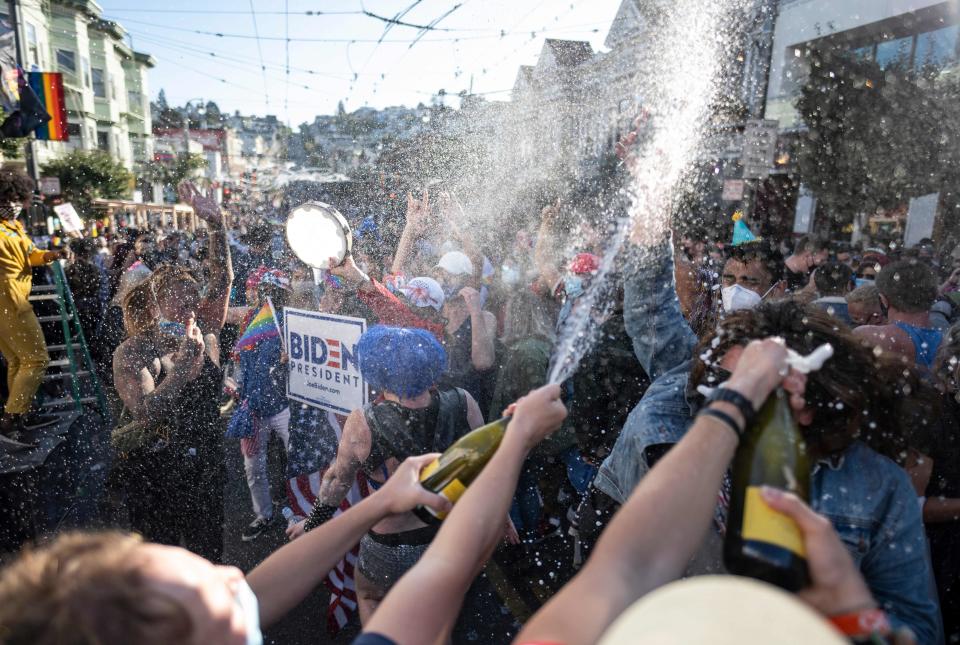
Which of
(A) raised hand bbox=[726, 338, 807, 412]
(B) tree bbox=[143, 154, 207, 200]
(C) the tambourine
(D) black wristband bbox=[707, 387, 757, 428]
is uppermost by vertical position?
(B) tree bbox=[143, 154, 207, 200]

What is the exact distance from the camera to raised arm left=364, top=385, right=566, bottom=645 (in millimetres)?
1029

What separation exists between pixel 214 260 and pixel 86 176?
28.4 metres

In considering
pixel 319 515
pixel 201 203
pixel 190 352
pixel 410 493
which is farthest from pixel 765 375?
pixel 201 203

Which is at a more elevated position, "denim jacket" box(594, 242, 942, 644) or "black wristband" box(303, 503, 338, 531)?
"denim jacket" box(594, 242, 942, 644)

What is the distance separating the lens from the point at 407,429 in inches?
88.2

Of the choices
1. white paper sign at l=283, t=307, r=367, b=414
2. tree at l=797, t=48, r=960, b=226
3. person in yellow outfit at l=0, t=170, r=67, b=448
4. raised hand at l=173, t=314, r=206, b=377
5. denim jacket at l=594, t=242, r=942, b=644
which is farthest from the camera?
tree at l=797, t=48, r=960, b=226

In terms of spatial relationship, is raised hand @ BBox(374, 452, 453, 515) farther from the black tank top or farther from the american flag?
the american flag

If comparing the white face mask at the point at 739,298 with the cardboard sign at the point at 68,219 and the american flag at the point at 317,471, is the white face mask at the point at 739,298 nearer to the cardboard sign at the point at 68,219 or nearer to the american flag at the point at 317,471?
the american flag at the point at 317,471

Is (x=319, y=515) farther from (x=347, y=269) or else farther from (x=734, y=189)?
(x=734, y=189)

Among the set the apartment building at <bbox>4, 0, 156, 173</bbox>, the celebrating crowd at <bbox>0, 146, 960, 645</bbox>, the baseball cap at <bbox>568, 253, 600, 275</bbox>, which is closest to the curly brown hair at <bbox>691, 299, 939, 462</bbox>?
the celebrating crowd at <bbox>0, 146, 960, 645</bbox>

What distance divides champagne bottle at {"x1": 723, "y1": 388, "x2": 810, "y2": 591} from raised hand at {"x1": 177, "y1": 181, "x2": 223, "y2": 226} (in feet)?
10.8

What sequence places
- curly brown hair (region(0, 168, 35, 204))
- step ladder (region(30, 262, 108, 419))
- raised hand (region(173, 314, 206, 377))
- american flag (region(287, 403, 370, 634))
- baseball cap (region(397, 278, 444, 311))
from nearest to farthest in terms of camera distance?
raised hand (region(173, 314, 206, 377)), american flag (region(287, 403, 370, 634)), baseball cap (region(397, 278, 444, 311)), curly brown hair (region(0, 168, 35, 204)), step ladder (region(30, 262, 108, 419))

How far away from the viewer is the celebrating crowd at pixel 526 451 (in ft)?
2.85

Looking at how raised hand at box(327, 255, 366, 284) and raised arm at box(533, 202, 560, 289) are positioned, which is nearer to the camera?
raised hand at box(327, 255, 366, 284)
